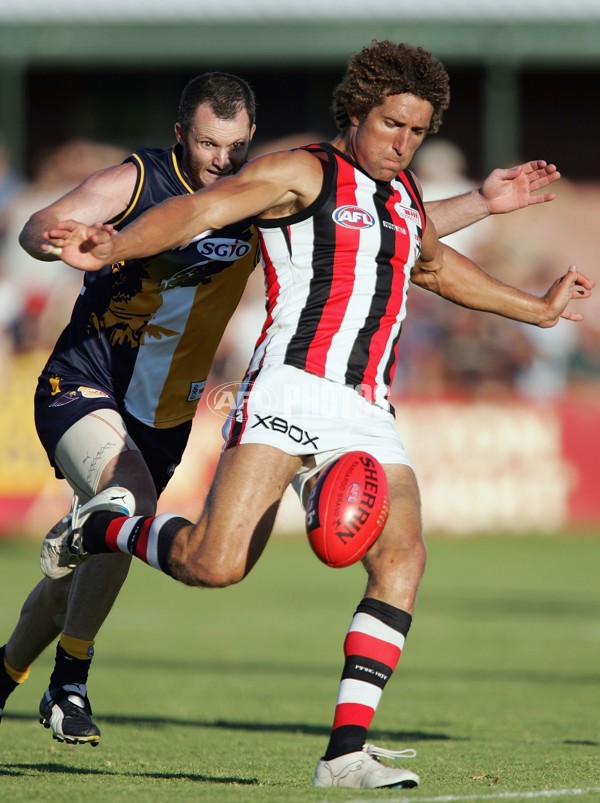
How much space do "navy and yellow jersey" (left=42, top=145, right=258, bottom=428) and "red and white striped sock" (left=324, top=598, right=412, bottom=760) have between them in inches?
63.3

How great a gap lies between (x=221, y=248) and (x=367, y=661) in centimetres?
196

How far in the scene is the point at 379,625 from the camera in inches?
207

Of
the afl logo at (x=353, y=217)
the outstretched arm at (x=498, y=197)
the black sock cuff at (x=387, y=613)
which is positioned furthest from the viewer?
the outstretched arm at (x=498, y=197)

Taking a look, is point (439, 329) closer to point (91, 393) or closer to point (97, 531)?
point (91, 393)

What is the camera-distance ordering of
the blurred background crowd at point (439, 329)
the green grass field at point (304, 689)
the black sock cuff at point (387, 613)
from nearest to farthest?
the black sock cuff at point (387, 613) < the green grass field at point (304, 689) < the blurred background crowd at point (439, 329)

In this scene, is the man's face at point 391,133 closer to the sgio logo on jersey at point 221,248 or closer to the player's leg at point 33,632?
the sgio logo on jersey at point 221,248

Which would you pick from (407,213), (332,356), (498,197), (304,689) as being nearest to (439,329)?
(304,689)

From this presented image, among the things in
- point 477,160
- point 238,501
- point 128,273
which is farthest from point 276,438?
point 477,160

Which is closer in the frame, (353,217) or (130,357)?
(353,217)

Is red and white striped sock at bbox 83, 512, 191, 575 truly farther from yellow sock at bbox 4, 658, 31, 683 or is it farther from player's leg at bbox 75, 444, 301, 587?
yellow sock at bbox 4, 658, 31, 683

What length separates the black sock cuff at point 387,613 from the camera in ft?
17.3

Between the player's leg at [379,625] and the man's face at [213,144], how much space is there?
160cm

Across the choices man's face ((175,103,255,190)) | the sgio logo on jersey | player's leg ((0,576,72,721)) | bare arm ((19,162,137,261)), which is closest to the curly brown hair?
man's face ((175,103,255,190))

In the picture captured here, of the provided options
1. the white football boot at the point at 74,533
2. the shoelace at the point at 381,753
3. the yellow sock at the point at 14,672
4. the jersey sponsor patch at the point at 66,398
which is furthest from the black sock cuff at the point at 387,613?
the yellow sock at the point at 14,672
